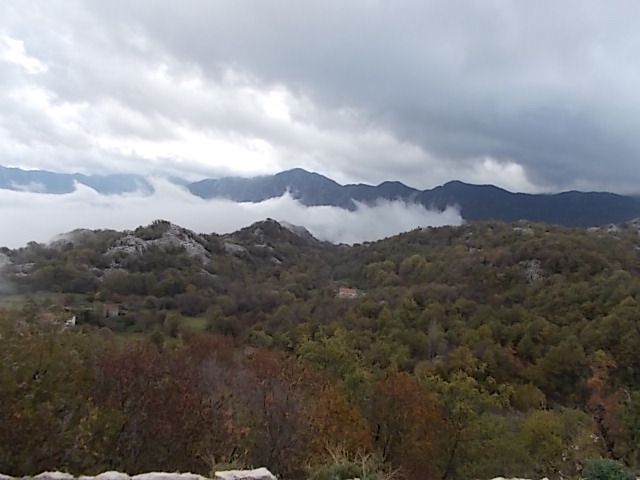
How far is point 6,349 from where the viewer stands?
11.1 meters

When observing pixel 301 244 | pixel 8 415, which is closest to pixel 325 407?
pixel 8 415

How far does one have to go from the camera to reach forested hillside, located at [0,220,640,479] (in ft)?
37.9

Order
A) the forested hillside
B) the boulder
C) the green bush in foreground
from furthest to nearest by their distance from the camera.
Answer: the forested hillside, the green bush in foreground, the boulder

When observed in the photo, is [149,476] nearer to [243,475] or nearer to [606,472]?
[243,475]

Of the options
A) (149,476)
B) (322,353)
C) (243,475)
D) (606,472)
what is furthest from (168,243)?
(606,472)

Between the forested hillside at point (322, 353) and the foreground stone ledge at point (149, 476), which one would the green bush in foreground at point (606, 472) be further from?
the foreground stone ledge at point (149, 476)

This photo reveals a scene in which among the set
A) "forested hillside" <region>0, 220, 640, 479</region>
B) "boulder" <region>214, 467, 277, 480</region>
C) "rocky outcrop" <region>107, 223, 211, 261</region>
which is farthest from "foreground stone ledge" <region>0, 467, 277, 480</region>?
"rocky outcrop" <region>107, 223, 211, 261</region>

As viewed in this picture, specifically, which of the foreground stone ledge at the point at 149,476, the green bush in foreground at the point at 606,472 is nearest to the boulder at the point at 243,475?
the foreground stone ledge at the point at 149,476

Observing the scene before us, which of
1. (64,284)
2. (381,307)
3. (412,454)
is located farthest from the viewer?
(64,284)

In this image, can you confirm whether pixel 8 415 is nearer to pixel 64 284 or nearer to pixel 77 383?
pixel 77 383

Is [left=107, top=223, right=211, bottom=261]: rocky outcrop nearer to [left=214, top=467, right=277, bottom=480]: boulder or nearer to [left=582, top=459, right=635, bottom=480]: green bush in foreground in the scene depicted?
[left=214, top=467, right=277, bottom=480]: boulder

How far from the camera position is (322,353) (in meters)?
22.4

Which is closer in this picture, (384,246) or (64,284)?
(64,284)

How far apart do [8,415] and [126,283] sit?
81.0 meters
